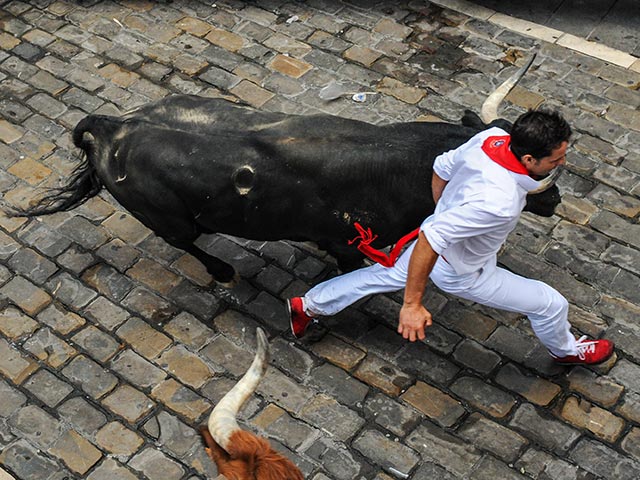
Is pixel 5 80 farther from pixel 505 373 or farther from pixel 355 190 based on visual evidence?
pixel 505 373

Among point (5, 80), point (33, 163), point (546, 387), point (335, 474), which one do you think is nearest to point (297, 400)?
point (335, 474)

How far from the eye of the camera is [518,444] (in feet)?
20.0

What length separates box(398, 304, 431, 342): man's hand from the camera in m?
5.36

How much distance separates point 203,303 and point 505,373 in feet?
7.34

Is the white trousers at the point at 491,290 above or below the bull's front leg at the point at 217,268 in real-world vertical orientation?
above

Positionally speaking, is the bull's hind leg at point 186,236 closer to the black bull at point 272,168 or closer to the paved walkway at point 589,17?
the black bull at point 272,168

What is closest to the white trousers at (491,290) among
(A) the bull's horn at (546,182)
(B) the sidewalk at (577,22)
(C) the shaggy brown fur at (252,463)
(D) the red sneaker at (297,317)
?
(D) the red sneaker at (297,317)

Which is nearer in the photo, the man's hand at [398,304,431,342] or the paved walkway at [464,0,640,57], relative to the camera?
the man's hand at [398,304,431,342]

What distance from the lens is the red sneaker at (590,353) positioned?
20.7ft

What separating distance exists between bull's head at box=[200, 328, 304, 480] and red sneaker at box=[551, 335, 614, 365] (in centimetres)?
268

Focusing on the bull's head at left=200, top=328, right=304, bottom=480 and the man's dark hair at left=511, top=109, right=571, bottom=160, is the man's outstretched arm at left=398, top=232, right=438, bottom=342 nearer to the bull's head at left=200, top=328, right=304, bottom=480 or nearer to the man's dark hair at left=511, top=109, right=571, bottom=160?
the man's dark hair at left=511, top=109, right=571, bottom=160

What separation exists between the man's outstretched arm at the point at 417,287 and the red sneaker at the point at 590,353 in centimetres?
146

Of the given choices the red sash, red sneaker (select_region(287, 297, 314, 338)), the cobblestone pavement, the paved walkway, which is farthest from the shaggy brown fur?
the paved walkway

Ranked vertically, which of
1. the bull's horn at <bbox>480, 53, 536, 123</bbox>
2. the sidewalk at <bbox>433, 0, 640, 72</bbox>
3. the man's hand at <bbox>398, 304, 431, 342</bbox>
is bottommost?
the sidewalk at <bbox>433, 0, 640, 72</bbox>
